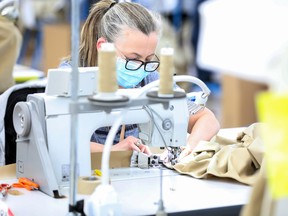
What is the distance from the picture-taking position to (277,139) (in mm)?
1308

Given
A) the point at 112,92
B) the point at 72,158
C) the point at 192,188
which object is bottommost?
the point at 192,188

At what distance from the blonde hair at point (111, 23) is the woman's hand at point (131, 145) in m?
0.36

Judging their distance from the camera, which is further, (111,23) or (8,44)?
(8,44)

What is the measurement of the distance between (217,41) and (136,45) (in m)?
0.63

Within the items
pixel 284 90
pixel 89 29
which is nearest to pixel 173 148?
pixel 89 29

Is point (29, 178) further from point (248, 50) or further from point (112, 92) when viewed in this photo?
point (248, 50)

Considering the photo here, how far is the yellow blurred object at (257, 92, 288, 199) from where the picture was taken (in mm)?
1287

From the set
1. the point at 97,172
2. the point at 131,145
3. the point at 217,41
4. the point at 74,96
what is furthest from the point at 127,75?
the point at 74,96

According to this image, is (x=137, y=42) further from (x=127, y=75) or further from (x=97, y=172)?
(x=97, y=172)

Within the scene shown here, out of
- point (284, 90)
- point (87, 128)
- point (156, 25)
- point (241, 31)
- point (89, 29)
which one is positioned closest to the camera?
point (284, 90)

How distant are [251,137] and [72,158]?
2.75ft

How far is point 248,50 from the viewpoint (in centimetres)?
176

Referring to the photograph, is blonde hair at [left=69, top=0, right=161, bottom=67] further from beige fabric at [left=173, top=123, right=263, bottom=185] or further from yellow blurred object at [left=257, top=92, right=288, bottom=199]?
yellow blurred object at [left=257, top=92, right=288, bottom=199]

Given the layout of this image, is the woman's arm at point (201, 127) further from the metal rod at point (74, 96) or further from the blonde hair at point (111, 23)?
the metal rod at point (74, 96)
